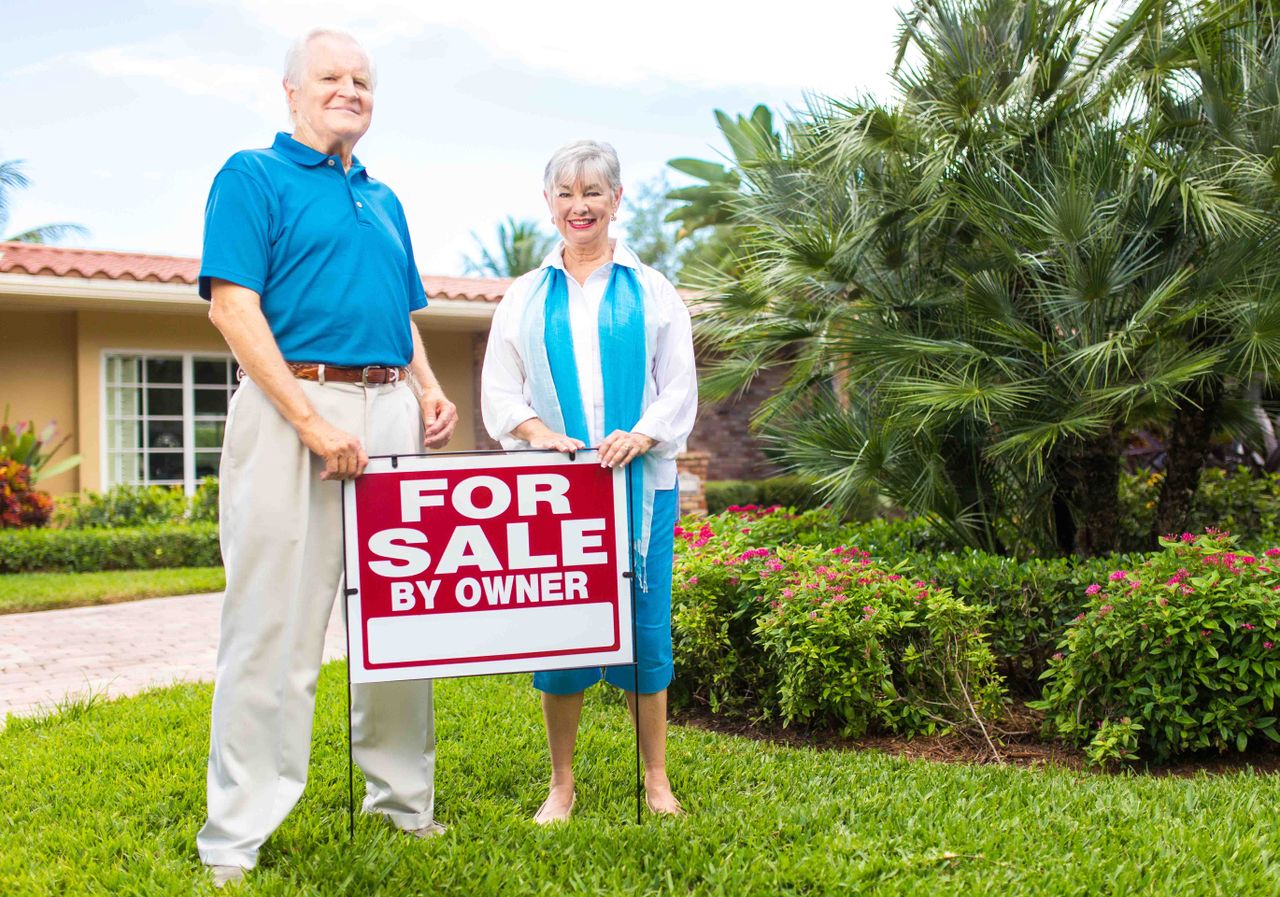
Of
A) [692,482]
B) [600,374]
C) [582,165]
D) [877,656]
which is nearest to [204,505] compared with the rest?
[692,482]

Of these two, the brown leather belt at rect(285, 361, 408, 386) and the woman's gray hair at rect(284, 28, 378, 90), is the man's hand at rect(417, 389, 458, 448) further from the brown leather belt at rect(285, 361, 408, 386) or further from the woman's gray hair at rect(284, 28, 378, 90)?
the woman's gray hair at rect(284, 28, 378, 90)

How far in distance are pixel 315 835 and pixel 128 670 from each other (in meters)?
3.36

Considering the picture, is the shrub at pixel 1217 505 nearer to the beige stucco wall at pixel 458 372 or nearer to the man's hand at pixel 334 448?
the man's hand at pixel 334 448

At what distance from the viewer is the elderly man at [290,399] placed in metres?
2.74

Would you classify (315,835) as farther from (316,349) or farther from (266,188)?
(266,188)

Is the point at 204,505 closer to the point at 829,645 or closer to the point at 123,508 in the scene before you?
the point at 123,508

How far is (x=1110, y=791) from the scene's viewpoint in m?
3.47

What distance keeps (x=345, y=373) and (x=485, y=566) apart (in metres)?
0.66

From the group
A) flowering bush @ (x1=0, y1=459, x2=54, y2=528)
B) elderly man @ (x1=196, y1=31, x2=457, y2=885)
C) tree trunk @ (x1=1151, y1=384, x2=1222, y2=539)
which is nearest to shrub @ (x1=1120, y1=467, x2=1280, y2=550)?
tree trunk @ (x1=1151, y1=384, x2=1222, y2=539)

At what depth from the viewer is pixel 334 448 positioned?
2.76m

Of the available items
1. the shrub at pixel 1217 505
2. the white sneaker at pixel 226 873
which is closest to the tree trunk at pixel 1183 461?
the shrub at pixel 1217 505

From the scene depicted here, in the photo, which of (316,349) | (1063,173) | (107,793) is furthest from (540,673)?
(1063,173)

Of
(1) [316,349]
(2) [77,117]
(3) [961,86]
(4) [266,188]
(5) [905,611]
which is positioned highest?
(2) [77,117]

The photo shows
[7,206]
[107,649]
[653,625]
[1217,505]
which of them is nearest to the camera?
[653,625]
